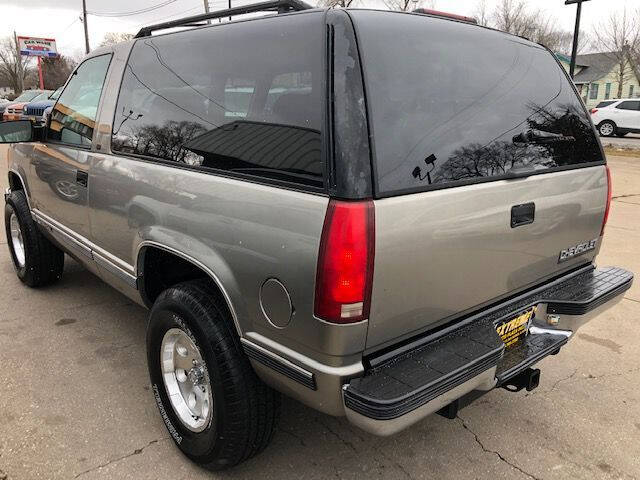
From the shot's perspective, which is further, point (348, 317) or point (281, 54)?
point (281, 54)

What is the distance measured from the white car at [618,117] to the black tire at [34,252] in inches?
895

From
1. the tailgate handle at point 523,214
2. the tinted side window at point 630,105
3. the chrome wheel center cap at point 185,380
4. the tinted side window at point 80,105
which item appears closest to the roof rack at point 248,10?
the tinted side window at point 80,105

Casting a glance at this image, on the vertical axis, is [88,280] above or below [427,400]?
below

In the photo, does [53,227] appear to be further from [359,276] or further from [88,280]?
[359,276]

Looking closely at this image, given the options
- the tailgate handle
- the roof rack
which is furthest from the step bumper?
the roof rack

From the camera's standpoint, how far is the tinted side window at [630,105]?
862 inches

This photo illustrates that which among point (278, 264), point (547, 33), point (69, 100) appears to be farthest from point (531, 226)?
point (547, 33)

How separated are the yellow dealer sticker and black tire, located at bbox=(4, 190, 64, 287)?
356 centimetres

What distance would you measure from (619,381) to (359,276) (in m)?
2.36

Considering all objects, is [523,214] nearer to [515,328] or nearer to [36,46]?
[515,328]

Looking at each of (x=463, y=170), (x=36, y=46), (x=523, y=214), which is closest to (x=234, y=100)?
(x=463, y=170)

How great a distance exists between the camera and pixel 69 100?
360cm

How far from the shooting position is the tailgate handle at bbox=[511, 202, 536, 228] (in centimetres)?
219

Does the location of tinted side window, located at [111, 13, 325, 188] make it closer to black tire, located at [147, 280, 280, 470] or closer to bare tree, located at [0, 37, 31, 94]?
black tire, located at [147, 280, 280, 470]
